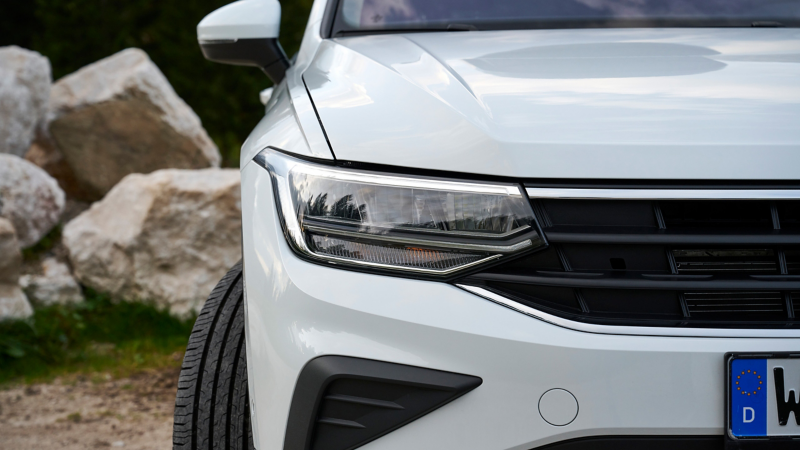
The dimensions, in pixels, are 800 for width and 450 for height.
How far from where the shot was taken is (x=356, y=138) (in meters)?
1.10

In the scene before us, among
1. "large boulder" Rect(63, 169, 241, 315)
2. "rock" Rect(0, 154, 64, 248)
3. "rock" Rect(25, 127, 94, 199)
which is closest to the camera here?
"large boulder" Rect(63, 169, 241, 315)

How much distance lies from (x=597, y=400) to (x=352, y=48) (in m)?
0.98

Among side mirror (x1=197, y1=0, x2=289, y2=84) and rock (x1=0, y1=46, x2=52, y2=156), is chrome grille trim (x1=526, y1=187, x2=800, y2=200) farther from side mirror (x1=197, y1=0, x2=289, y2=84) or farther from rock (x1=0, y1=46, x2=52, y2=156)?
rock (x1=0, y1=46, x2=52, y2=156)

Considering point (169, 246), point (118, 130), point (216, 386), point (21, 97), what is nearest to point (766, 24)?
point (216, 386)

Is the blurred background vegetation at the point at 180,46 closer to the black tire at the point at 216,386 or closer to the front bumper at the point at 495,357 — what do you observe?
the black tire at the point at 216,386

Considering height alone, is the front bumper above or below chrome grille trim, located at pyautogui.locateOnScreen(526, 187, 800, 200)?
below

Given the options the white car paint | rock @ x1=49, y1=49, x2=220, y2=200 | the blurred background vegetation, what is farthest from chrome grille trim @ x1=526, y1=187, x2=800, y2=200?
the blurred background vegetation

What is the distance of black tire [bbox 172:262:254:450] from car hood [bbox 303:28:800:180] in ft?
1.87

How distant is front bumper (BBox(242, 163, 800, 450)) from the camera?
3.05 ft

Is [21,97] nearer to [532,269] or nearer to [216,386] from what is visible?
[216,386]

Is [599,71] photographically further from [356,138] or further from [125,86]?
[125,86]

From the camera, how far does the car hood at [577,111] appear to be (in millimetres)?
992

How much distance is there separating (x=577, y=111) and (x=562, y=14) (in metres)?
0.88

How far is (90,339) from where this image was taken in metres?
3.27
